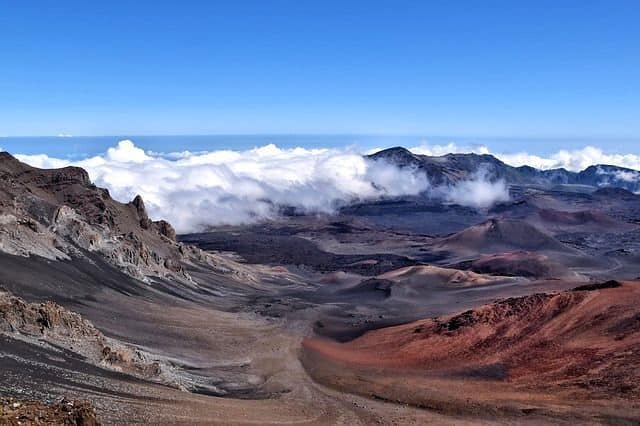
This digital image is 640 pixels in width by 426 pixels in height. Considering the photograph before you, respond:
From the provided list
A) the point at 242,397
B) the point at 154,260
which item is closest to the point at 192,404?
the point at 242,397

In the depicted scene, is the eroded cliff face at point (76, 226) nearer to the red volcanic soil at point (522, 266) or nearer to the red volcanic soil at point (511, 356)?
the red volcanic soil at point (511, 356)

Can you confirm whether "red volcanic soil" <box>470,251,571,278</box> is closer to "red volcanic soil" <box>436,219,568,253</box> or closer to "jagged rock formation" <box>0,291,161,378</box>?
"red volcanic soil" <box>436,219,568,253</box>

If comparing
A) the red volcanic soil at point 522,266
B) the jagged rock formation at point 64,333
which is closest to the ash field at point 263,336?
the jagged rock formation at point 64,333

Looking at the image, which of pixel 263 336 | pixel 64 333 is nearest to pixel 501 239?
pixel 263 336

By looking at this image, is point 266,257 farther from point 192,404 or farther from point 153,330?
point 192,404

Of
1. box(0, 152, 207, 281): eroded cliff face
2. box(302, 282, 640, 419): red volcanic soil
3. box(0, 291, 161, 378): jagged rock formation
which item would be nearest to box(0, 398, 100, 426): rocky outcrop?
box(0, 291, 161, 378): jagged rock formation

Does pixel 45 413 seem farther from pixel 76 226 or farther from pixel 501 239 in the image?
pixel 501 239
